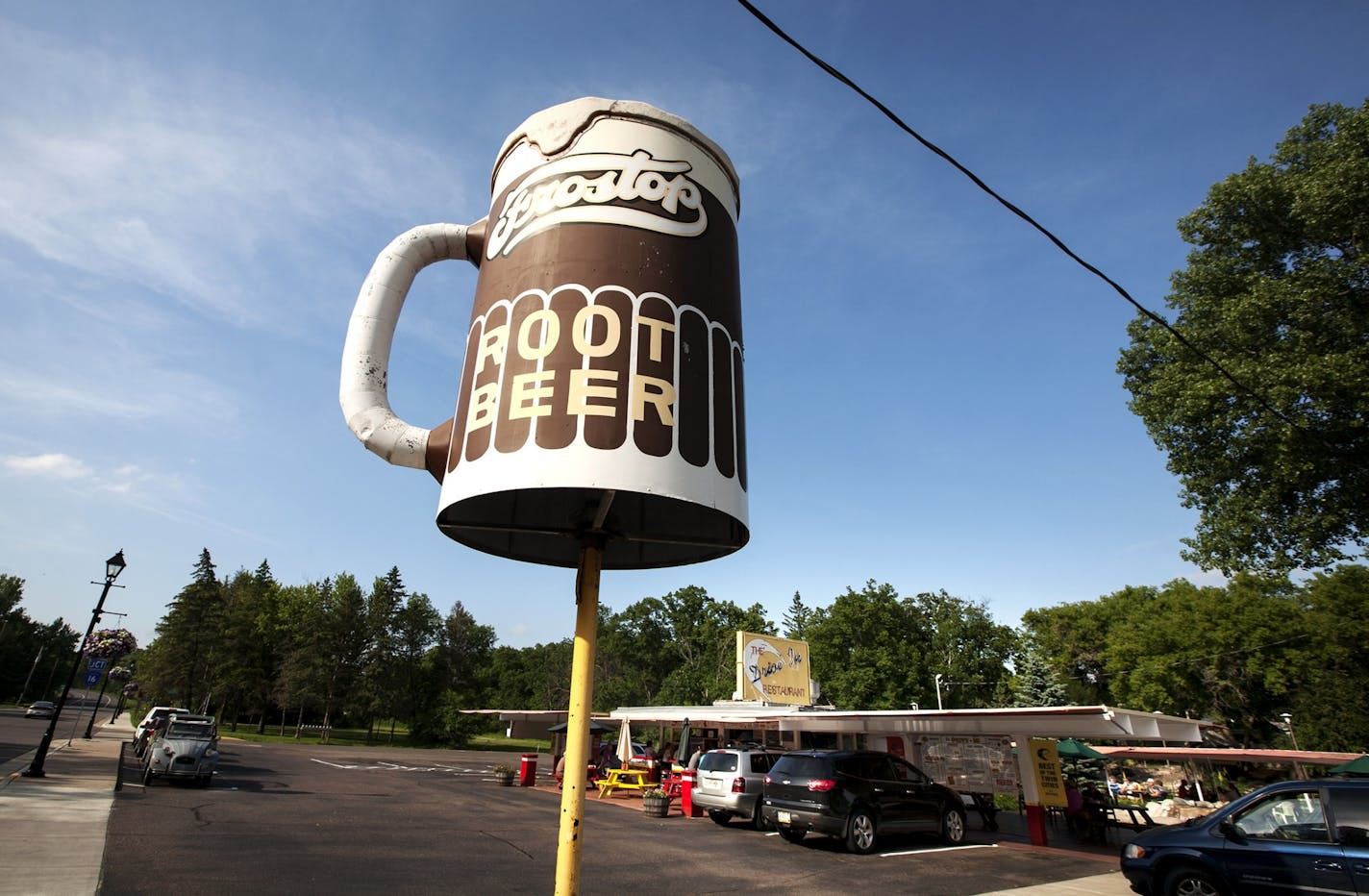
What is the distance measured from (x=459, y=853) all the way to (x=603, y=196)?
1015 centimetres

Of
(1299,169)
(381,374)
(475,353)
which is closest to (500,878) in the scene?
(381,374)

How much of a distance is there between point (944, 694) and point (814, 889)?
5335 cm

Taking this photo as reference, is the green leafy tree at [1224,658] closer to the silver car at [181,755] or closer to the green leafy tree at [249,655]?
the silver car at [181,755]

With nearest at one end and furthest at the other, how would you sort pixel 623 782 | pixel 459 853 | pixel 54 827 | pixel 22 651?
pixel 54 827, pixel 459 853, pixel 623 782, pixel 22 651

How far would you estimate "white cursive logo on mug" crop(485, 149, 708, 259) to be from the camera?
131 inches

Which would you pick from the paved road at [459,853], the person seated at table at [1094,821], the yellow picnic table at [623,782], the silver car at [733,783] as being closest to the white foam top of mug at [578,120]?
the paved road at [459,853]

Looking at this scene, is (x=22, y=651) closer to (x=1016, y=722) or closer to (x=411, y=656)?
(x=411, y=656)

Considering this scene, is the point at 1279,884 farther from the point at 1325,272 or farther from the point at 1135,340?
the point at 1135,340

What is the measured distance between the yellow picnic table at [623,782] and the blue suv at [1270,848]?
50.1 feet

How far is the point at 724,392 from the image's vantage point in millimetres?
3314

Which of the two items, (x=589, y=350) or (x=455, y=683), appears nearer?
(x=589, y=350)

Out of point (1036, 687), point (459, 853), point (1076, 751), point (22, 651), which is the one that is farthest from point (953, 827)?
point (22, 651)

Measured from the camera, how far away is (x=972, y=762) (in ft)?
57.7

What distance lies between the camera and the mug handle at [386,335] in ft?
12.1
